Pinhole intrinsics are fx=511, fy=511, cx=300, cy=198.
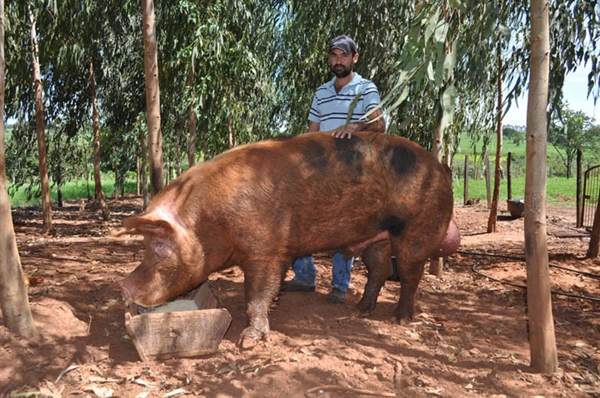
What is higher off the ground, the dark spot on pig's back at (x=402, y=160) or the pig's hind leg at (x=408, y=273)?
the dark spot on pig's back at (x=402, y=160)

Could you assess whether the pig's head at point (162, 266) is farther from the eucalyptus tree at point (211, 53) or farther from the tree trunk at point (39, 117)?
the tree trunk at point (39, 117)

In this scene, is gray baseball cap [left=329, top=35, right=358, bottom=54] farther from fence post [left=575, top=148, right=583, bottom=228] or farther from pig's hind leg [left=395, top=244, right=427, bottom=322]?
fence post [left=575, top=148, right=583, bottom=228]

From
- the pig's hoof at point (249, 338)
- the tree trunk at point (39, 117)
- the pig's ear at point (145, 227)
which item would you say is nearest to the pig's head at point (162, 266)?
the pig's ear at point (145, 227)

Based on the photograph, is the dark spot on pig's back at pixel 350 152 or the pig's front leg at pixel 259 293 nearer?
the pig's front leg at pixel 259 293

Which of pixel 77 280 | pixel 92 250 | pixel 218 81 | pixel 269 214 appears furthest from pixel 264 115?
pixel 269 214

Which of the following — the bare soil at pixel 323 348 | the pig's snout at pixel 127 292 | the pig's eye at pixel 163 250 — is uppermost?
the pig's eye at pixel 163 250

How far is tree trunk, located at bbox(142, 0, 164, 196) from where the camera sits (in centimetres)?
493

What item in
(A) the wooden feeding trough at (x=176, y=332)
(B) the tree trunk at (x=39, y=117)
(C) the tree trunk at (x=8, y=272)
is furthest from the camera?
(B) the tree trunk at (x=39, y=117)

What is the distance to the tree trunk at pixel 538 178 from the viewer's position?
9.30ft

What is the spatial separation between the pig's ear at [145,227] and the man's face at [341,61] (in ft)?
6.41

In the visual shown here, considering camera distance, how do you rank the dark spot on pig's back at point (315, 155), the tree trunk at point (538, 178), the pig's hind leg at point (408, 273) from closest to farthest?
the tree trunk at point (538, 178) < the dark spot on pig's back at point (315, 155) < the pig's hind leg at point (408, 273)

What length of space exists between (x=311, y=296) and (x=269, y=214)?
1364 millimetres

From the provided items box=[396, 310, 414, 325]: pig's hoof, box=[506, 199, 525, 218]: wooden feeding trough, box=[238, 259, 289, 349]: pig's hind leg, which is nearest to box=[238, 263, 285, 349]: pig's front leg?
box=[238, 259, 289, 349]: pig's hind leg

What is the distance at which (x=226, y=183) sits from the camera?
347 centimetres
